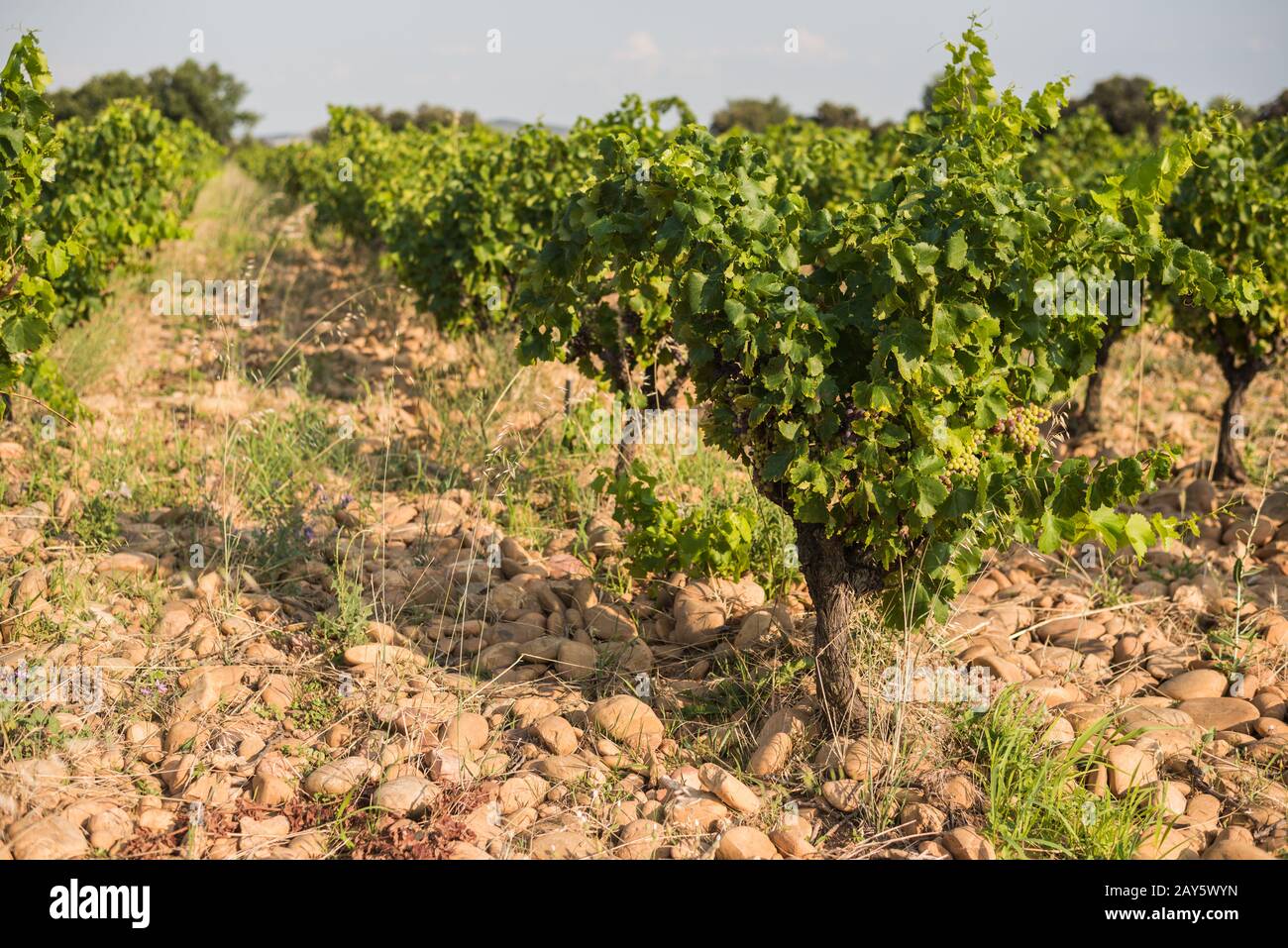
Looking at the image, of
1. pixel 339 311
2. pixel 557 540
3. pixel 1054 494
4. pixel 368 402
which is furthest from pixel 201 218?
pixel 1054 494

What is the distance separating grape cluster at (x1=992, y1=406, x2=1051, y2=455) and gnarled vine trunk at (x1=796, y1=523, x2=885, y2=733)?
63 centimetres

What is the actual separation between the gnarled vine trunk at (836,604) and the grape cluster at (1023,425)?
0.63 metres

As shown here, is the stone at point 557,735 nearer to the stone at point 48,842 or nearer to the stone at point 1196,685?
the stone at point 48,842

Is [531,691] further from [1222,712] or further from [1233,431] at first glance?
[1233,431]

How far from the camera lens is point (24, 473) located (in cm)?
545

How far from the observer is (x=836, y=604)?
366 cm

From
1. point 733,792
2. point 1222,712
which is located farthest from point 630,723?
point 1222,712

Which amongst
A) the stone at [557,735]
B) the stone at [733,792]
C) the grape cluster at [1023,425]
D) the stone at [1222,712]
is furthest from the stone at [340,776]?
the stone at [1222,712]

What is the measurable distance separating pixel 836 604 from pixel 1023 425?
848 millimetres

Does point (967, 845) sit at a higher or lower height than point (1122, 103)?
lower

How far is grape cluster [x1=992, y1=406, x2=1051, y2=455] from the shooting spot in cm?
356

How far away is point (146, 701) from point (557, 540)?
200 centimetres

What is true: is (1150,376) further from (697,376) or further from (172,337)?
(172,337)

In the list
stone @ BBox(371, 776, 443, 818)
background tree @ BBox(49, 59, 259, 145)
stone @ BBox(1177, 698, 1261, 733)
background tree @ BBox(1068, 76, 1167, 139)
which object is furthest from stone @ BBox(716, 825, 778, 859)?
background tree @ BBox(49, 59, 259, 145)
